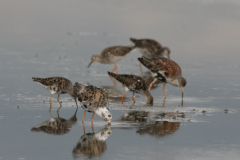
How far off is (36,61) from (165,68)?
8559 millimetres

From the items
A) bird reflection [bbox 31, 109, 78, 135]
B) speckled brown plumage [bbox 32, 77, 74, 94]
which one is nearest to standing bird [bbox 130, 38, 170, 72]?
speckled brown plumage [bbox 32, 77, 74, 94]

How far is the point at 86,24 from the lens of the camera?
3647cm

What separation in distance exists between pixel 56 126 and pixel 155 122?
9.40 ft

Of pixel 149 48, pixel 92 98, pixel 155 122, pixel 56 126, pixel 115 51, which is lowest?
pixel 56 126

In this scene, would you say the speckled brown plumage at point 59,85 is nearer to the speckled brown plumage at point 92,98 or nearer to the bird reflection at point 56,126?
the speckled brown plumage at point 92,98

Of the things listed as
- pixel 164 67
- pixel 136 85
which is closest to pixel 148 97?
pixel 136 85

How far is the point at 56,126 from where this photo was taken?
11648 mm

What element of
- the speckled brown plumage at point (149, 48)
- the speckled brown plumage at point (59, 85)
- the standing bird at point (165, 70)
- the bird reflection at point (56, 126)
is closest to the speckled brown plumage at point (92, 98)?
the bird reflection at point (56, 126)

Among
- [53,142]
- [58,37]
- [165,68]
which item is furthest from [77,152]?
[58,37]

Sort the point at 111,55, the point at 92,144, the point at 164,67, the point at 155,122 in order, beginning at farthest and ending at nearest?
the point at 111,55
the point at 164,67
the point at 155,122
the point at 92,144

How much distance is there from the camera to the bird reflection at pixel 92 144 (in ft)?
30.6

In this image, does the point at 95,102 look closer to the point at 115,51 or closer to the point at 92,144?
the point at 92,144

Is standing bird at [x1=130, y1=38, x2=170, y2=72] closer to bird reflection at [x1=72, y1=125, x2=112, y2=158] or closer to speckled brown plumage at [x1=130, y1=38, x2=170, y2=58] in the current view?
speckled brown plumage at [x1=130, y1=38, x2=170, y2=58]

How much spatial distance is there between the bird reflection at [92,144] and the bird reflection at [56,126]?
0.79 meters
